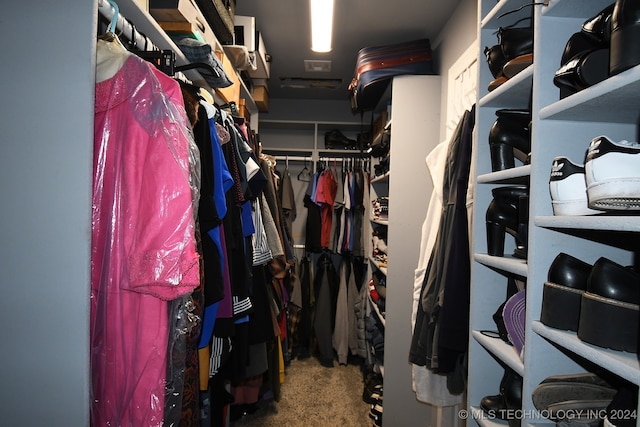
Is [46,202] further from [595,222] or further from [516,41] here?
[516,41]

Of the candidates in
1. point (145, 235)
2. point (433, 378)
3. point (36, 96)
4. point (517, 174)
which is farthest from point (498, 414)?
point (36, 96)

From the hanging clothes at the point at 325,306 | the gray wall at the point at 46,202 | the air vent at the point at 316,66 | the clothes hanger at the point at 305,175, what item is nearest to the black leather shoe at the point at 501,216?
the gray wall at the point at 46,202

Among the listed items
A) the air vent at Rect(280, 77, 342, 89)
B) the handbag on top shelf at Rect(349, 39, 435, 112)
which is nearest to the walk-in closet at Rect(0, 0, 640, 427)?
the handbag on top shelf at Rect(349, 39, 435, 112)

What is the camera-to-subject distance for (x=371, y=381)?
2.48m

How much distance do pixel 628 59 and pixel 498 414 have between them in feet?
2.82

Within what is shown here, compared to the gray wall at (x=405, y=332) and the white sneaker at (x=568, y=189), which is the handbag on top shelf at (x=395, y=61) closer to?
the gray wall at (x=405, y=332)

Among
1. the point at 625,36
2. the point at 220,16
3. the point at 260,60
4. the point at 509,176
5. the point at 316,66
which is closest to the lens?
the point at 625,36

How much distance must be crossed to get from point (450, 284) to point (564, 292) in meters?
0.51

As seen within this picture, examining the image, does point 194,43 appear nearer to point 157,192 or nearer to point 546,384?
point 157,192

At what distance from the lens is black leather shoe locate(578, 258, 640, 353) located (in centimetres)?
55

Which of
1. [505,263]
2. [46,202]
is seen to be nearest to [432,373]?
[505,263]

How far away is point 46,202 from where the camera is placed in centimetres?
69

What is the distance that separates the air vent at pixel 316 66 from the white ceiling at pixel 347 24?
0.04 metres

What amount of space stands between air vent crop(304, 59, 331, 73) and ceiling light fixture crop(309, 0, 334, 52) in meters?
0.45
